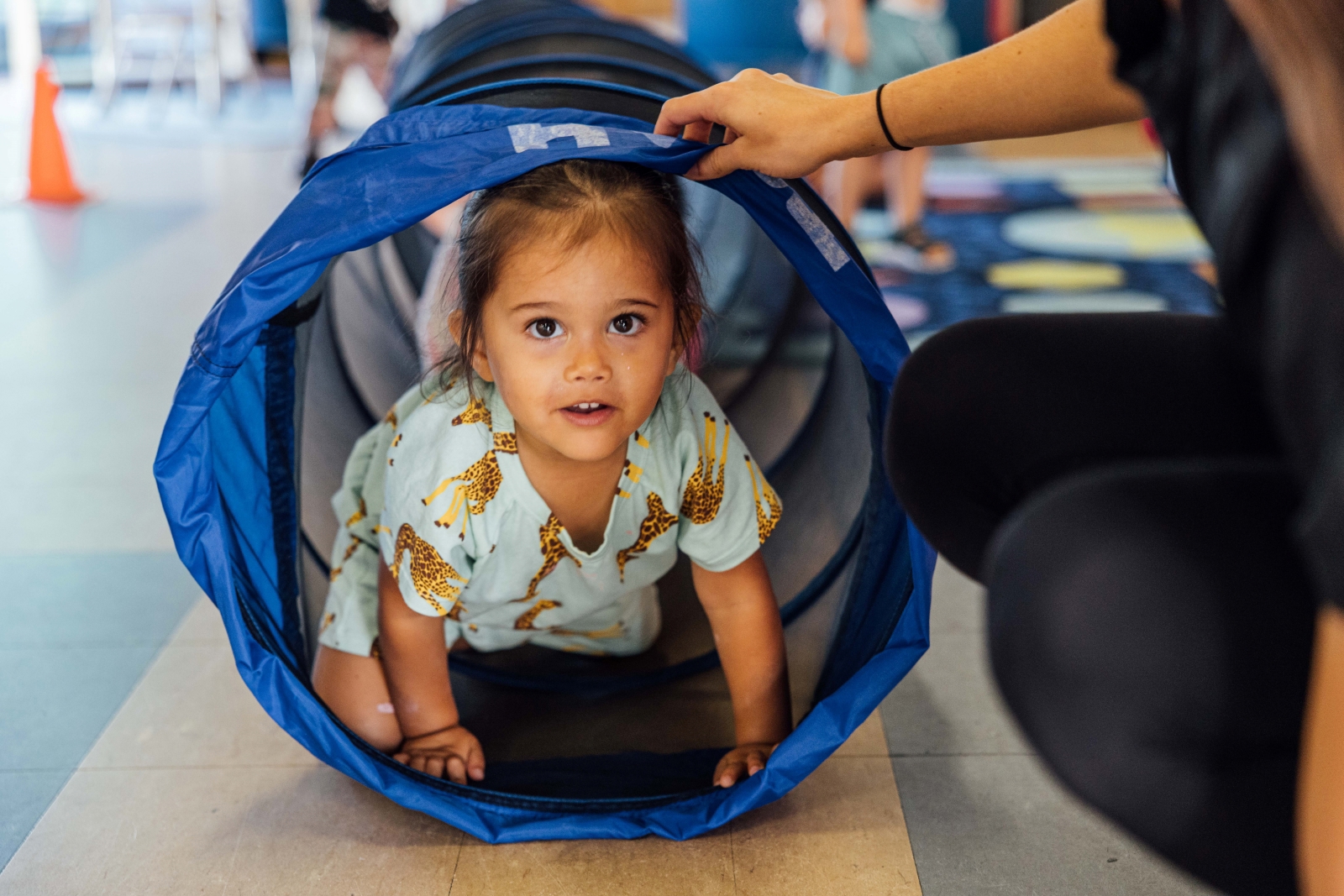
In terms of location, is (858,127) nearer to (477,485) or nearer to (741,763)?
(477,485)

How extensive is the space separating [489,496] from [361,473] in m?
0.33

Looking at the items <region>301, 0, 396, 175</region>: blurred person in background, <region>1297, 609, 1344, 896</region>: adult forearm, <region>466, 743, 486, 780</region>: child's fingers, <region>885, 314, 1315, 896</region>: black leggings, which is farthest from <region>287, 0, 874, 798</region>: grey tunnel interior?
<region>301, 0, 396, 175</region>: blurred person in background

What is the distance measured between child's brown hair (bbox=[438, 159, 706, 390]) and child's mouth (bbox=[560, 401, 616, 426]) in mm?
129

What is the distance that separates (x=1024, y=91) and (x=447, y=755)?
34.5 inches

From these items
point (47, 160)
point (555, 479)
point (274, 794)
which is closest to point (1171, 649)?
point (555, 479)

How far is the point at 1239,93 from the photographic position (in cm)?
61

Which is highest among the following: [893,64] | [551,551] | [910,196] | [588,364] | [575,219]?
[575,219]

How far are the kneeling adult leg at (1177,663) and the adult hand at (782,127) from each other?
0.49 meters

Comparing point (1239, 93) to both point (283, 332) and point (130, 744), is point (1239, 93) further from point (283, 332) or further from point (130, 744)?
point (130, 744)

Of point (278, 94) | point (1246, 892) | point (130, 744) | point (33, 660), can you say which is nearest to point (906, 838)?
point (1246, 892)

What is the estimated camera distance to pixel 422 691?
1271 millimetres

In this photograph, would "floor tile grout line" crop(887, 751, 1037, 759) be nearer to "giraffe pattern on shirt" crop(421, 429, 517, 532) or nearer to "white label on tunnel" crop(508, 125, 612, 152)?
"giraffe pattern on shirt" crop(421, 429, 517, 532)

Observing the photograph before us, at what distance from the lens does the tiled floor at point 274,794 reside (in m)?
1.10

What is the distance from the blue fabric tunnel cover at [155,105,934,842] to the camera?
994 millimetres
